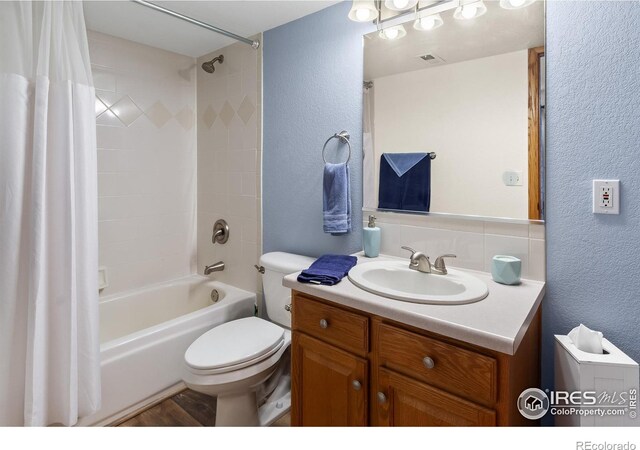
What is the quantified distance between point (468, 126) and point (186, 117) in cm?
198

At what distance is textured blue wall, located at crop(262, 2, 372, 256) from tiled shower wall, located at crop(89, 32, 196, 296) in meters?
0.76

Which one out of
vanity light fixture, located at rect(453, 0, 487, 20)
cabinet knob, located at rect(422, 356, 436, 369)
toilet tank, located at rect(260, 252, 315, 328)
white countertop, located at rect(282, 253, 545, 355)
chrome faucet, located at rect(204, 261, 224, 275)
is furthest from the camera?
chrome faucet, located at rect(204, 261, 224, 275)

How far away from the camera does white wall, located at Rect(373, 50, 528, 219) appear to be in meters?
1.33

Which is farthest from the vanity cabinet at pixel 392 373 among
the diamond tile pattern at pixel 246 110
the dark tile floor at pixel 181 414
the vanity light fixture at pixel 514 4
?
the diamond tile pattern at pixel 246 110

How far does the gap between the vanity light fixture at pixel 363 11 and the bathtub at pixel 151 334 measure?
65.2 inches

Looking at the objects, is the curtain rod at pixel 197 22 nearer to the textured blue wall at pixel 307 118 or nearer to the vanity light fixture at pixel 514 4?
the textured blue wall at pixel 307 118

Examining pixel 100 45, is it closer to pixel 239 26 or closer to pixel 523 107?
pixel 239 26

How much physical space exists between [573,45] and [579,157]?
1.25 ft

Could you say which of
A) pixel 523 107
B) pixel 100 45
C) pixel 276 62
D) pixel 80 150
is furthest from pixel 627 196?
pixel 100 45

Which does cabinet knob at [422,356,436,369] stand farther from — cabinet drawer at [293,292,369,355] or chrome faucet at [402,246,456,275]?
chrome faucet at [402,246,456,275]

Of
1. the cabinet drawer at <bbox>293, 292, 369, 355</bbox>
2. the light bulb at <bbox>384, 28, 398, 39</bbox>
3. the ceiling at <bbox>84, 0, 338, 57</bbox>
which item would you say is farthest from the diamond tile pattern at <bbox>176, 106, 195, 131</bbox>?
the cabinet drawer at <bbox>293, 292, 369, 355</bbox>

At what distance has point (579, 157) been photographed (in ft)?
4.00

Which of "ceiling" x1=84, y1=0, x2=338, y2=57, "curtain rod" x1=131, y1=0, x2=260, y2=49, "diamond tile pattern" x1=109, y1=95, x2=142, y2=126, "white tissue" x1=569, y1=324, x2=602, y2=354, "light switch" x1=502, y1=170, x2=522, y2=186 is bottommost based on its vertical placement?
"white tissue" x1=569, y1=324, x2=602, y2=354
